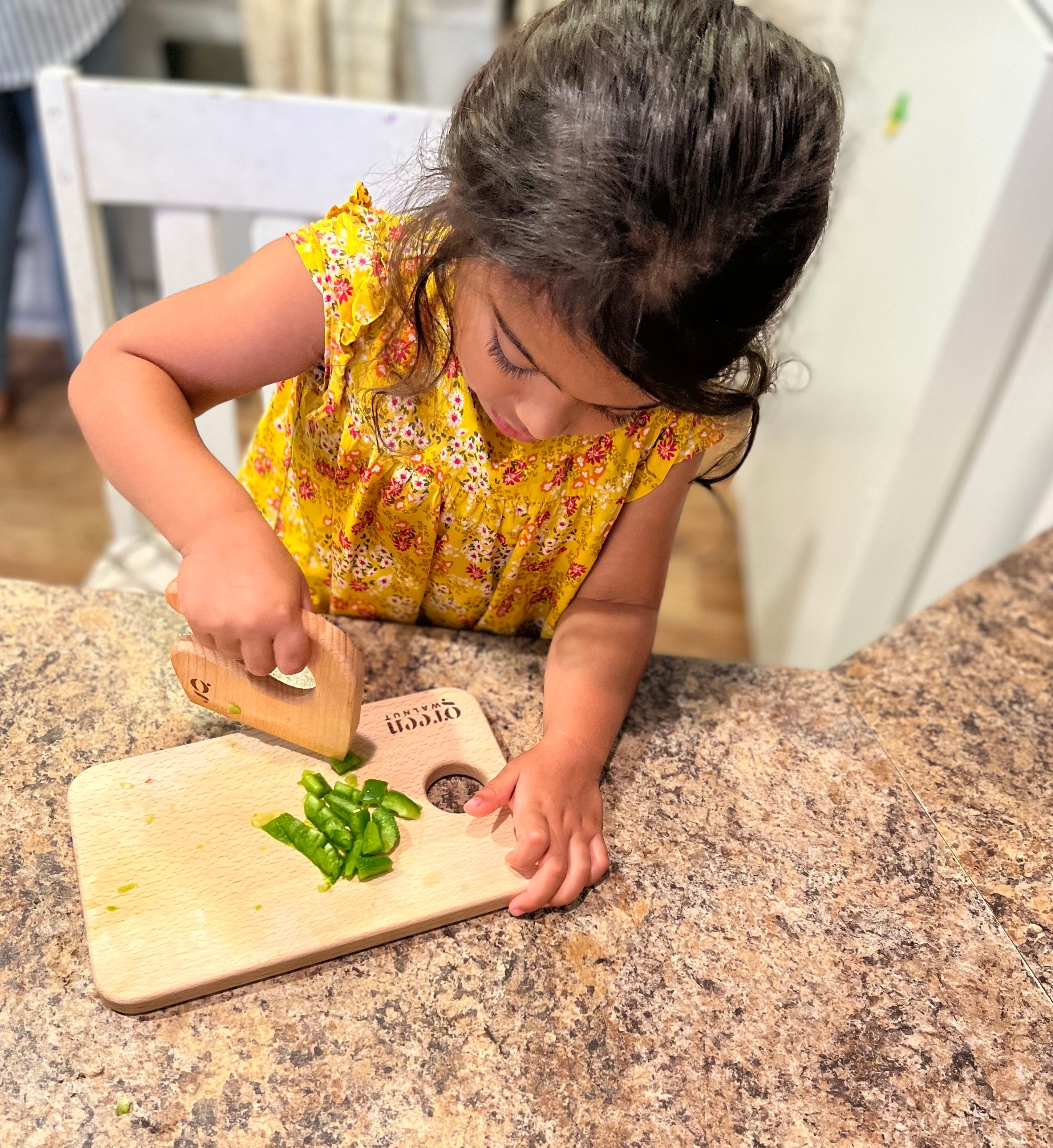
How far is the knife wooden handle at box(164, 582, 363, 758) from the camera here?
57 cm

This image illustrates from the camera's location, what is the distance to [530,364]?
567 millimetres

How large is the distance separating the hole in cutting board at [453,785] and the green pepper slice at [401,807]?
0.03 meters

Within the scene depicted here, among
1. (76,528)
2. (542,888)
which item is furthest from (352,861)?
(76,528)

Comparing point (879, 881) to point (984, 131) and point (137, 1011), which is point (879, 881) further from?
point (984, 131)

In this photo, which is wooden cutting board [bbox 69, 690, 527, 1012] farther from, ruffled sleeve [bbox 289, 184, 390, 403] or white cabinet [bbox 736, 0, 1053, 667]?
white cabinet [bbox 736, 0, 1053, 667]

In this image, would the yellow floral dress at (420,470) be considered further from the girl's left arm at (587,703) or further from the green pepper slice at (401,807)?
the green pepper slice at (401,807)

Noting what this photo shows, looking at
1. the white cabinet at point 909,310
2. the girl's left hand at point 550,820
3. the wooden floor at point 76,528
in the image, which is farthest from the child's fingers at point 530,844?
the wooden floor at point 76,528

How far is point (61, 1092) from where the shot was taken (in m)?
0.46

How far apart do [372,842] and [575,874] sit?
12cm

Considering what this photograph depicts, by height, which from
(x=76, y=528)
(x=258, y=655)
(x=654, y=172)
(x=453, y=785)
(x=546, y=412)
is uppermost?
(x=654, y=172)

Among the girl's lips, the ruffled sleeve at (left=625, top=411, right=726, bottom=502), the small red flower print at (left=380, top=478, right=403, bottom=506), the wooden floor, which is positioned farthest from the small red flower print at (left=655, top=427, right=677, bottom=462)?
the wooden floor

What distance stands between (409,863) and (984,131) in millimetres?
1106

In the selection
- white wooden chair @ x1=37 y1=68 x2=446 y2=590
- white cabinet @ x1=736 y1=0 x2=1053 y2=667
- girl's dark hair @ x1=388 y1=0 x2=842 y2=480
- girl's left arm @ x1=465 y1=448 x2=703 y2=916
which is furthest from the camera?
white cabinet @ x1=736 y1=0 x2=1053 y2=667

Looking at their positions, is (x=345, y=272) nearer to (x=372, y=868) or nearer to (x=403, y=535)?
(x=403, y=535)
